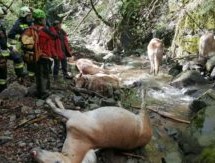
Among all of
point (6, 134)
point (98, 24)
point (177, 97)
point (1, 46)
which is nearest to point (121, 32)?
point (98, 24)

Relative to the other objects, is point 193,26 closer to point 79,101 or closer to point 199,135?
point 79,101

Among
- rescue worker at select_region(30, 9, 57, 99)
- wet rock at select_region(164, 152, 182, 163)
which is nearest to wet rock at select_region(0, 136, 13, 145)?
rescue worker at select_region(30, 9, 57, 99)

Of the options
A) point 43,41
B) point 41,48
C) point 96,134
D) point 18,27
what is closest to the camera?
point 96,134

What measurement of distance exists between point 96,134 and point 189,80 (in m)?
7.04

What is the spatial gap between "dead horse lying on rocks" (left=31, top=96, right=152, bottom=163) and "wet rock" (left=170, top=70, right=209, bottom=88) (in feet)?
19.9

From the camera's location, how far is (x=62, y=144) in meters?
5.90

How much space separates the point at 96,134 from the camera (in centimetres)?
545

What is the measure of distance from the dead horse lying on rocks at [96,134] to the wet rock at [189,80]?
6.07m

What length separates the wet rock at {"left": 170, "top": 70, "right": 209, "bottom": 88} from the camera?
39.2 feet

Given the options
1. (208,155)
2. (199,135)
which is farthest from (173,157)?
(208,155)

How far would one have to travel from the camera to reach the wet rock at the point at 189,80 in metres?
12.0

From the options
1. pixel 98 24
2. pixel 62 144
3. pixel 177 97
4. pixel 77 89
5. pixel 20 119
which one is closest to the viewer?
pixel 62 144

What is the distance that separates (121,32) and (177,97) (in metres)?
7.46

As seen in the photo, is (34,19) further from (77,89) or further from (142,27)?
(142,27)
